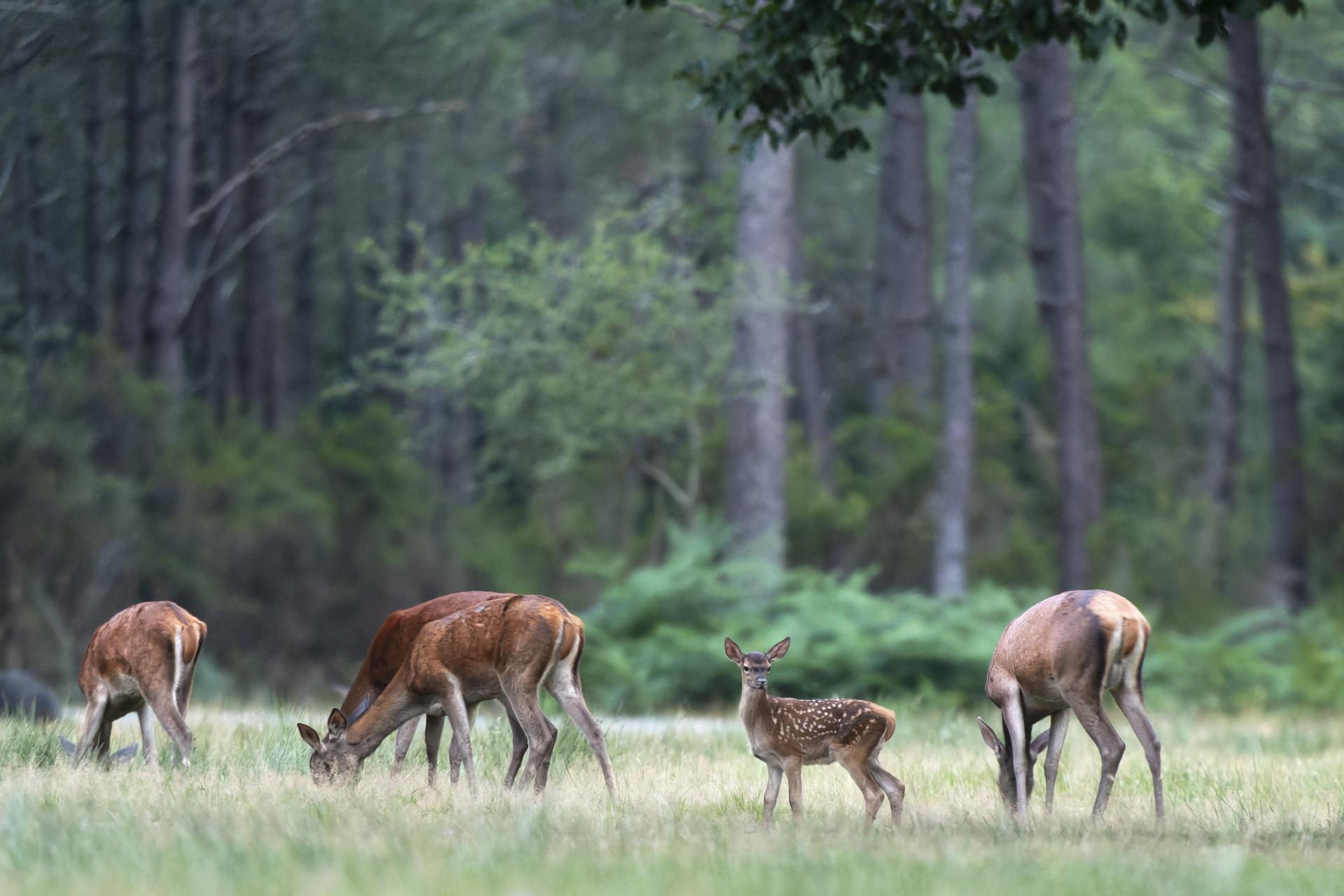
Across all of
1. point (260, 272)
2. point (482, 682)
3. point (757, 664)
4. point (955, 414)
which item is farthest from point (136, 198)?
point (757, 664)

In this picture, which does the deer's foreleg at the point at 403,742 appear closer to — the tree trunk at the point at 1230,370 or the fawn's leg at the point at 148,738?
the fawn's leg at the point at 148,738

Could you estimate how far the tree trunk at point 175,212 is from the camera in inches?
862

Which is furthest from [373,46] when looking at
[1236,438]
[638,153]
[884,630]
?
[1236,438]

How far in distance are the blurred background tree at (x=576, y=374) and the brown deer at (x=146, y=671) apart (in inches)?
182

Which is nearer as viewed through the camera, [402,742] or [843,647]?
[402,742]

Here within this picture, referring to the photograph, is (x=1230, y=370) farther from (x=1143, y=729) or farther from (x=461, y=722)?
(x=461, y=722)

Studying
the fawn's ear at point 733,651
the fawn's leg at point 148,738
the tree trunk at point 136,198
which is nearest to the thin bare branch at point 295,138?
the tree trunk at point 136,198

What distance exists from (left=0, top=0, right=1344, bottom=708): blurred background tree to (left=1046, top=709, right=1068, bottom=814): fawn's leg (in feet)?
12.6

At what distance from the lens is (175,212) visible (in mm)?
22094

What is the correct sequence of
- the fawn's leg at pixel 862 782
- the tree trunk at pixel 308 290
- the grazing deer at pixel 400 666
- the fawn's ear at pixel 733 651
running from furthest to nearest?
the tree trunk at pixel 308 290, the grazing deer at pixel 400 666, the fawn's ear at pixel 733 651, the fawn's leg at pixel 862 782

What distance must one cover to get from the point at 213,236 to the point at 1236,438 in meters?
21.0

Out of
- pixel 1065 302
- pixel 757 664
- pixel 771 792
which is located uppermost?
pixel 1065 302

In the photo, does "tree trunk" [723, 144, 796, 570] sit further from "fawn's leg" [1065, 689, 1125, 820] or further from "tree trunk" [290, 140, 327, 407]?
"tree trunk" [290, 140, 327, 407]

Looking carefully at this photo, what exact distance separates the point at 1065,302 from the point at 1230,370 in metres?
12.2
